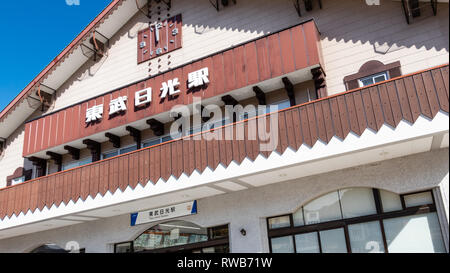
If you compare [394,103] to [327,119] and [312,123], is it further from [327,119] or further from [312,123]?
[312,123]

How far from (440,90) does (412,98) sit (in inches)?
24.5

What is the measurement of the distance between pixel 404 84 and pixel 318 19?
16.8 feet

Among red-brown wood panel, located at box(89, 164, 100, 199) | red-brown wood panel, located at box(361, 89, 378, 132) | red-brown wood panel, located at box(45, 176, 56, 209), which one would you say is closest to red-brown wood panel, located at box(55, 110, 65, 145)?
red-brown wood panel, located at box(45, 176, 56, 209)

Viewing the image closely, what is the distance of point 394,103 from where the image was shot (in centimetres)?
997

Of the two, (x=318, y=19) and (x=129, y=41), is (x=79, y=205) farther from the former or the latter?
(x=318, y=19)

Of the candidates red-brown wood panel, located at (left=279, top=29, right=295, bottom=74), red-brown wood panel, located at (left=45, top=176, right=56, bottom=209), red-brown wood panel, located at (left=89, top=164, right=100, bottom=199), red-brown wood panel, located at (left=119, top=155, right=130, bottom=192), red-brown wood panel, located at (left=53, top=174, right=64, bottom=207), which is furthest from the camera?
red-brown wood panel, located at (left=45, top=176, right=56, bottom=209)

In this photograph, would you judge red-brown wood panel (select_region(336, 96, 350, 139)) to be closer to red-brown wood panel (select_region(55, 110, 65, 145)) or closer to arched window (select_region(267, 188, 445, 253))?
arched window (select_region(267, 188, 445, 253))

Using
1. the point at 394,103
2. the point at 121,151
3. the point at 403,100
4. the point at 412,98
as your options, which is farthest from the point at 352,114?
the point at 121,151

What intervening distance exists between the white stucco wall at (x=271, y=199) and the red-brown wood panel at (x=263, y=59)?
140 inches

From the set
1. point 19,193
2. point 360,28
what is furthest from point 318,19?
point 19,193

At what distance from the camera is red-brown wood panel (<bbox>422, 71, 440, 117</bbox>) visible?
31.1 feet

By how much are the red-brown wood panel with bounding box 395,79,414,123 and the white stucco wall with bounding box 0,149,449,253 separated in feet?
5.19

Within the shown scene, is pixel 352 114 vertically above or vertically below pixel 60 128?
below
